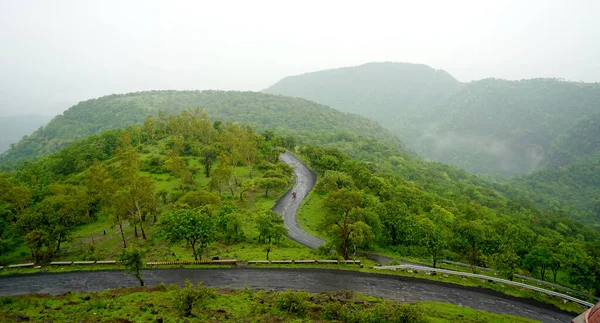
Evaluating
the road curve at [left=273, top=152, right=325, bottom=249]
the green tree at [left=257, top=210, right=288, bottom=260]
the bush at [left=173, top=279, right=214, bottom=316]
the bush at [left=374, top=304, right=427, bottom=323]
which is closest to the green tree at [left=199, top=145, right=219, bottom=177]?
the road curve at [left=273, top=152, right=325, bottom=249]

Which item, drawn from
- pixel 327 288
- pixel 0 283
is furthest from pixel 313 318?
pixel 0 283

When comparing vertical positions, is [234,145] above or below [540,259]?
above

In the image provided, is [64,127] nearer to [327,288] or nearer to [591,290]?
[327,288]

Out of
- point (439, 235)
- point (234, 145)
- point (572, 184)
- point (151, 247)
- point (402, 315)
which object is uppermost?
point (234, 145)

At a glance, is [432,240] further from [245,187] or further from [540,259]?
[245,187]

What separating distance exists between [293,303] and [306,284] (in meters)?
7.24

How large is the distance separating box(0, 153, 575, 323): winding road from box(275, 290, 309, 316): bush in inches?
219

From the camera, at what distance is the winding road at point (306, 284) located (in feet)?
108

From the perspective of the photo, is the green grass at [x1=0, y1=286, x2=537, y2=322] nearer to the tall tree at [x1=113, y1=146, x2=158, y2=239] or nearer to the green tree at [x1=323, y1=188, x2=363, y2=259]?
the green tree at [x1=323, y1=188, x2=363, y2=259]

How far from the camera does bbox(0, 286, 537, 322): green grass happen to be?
81.0 ft

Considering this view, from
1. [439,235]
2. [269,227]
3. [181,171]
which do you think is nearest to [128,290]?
[269,227]

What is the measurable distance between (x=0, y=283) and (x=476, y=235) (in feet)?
193

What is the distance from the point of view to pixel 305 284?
112ft

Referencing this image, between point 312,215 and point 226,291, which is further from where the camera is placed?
point 312,215
